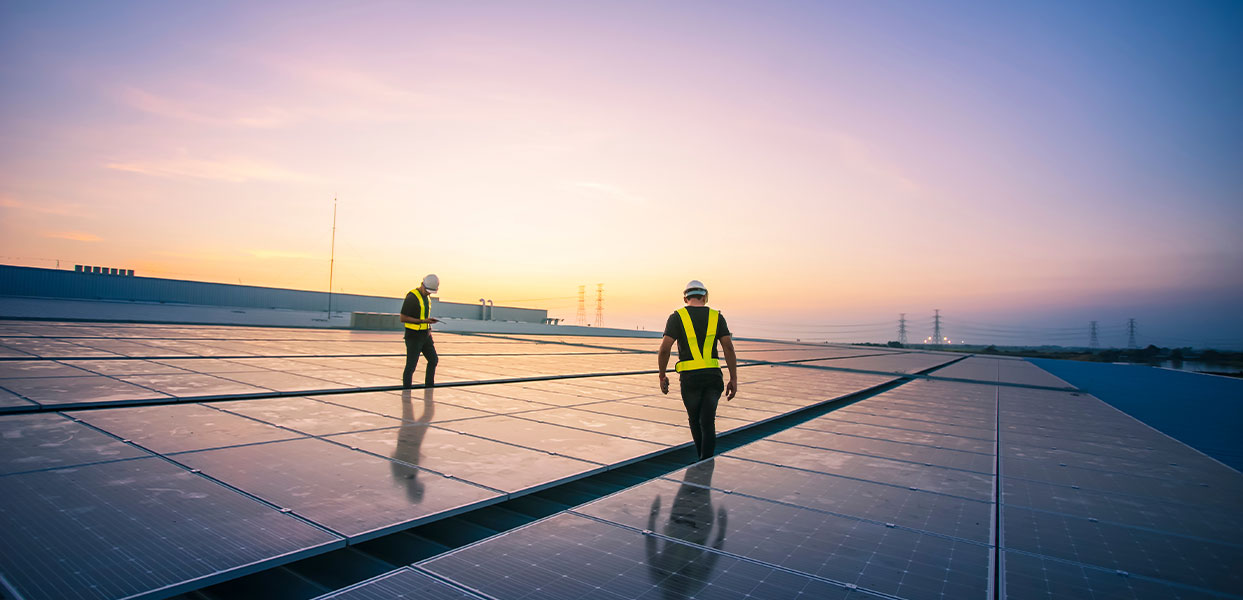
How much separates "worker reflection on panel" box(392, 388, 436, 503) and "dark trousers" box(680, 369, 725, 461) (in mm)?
2625

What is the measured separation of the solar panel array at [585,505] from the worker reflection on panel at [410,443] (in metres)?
0.03

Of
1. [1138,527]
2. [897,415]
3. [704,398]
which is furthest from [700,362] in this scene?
[897,415]

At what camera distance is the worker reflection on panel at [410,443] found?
14.3ft

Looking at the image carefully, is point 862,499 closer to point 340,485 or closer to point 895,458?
point 895,458

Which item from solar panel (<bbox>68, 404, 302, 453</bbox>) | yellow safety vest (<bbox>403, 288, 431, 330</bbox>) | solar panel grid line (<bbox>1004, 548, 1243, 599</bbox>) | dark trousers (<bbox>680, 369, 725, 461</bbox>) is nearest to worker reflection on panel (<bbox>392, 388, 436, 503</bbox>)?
solar panel (<bbox>68, 404, 302, 453</bbox>)

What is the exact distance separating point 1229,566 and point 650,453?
415cm

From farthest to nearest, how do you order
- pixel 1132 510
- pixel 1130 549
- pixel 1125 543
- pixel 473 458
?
pixel 473 458 < pixel 1132 510 < pixel 1125 543 < pixel 1130 549

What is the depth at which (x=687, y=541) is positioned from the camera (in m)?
3.67

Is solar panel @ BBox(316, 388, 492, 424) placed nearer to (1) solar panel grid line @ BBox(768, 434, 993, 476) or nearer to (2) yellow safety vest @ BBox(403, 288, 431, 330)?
(2) yellow safety vest @ BBox(403, 288, 431, 330)

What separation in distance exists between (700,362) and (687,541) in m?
2.49

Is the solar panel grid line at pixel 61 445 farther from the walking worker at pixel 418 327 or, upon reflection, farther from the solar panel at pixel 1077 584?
the solar panel at pixel 1077 584

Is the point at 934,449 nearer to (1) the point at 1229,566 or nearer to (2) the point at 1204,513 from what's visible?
(2) the point at 1204,513

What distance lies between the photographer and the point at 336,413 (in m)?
7.19

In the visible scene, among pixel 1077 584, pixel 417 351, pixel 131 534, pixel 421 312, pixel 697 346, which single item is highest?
pixel 421 312
